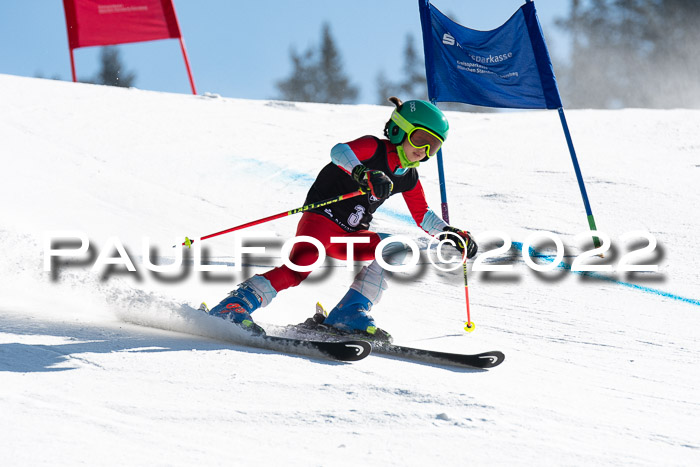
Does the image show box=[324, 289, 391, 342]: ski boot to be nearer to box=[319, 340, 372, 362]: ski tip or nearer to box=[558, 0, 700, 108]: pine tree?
box=[319, 340, 372, 362]: ski tip

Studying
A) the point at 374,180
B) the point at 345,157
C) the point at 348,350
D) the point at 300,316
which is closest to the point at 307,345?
the point at 348,350

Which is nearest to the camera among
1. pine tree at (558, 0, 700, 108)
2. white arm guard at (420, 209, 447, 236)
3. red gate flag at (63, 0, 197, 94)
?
white arm guard at (420, 209, 447, 236)

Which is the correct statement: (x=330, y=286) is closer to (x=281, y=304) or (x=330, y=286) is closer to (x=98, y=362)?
(x=281, y=304)

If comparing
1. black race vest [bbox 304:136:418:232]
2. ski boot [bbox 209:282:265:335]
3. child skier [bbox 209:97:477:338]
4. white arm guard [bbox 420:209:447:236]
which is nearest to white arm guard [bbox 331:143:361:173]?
child skier [bbox 209:97:477:338]

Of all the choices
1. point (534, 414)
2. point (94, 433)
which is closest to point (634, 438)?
point (534, 414)

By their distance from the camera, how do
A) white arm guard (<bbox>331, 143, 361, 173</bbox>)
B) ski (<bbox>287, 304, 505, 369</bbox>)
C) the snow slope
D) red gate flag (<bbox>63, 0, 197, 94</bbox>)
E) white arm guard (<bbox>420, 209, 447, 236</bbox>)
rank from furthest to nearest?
red gate flag (<bbox>63, 0, 197, 94</bbox>), white arm guard (<bbox>420, 209, 447, 236</bbox>), white arm guard (<bbox>331, 143, 361, 173</bbox>), ski (<bbox>287, 304, 505, 369</bbox>), the snow slope

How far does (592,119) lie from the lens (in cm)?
1070

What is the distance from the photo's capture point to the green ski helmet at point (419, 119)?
3.17 m

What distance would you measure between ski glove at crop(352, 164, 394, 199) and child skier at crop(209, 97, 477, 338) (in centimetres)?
6

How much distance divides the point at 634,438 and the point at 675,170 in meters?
6.78

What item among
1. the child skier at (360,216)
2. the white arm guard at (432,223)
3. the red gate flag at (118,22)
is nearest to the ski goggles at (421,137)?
the child skier at (360,216)

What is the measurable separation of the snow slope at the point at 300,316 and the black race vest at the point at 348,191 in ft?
2.18

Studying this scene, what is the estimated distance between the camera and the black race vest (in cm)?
326

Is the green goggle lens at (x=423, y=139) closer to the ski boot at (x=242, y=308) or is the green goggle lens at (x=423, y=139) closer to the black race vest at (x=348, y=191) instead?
the black race vest at (x=348, y=191)
